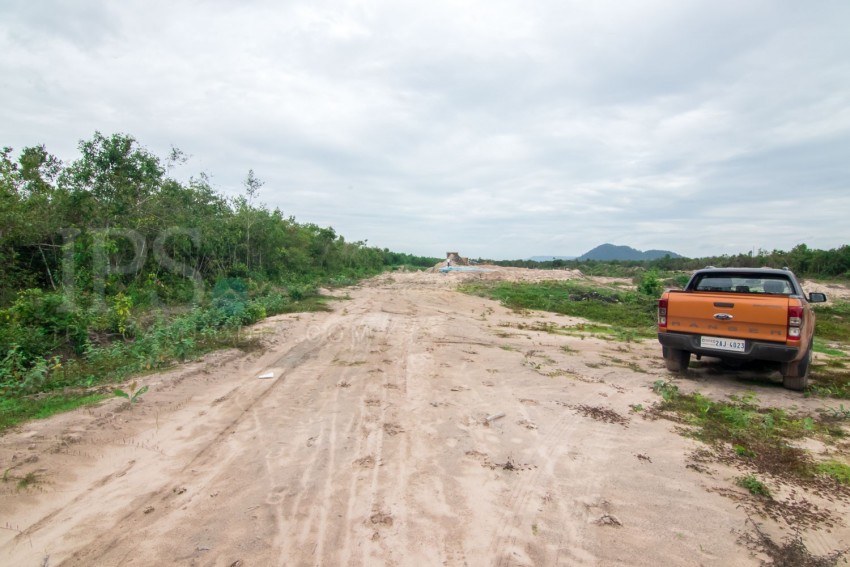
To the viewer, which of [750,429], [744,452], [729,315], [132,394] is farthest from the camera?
[729,315]

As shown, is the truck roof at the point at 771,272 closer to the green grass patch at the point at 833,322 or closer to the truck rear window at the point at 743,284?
the truck rear window at the point at 743,284

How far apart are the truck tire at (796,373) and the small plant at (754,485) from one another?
3264 millimetres

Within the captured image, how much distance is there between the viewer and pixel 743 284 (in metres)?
6.56

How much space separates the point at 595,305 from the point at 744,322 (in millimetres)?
10210

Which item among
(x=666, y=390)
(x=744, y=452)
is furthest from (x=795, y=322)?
(x=744, y=452)

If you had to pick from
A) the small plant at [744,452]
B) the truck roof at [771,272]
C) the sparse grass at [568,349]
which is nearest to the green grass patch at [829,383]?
the truck roof at [771,272]

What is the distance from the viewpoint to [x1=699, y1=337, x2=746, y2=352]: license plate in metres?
5.61

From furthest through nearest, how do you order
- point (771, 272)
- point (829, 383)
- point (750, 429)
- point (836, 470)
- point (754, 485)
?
point (771, 272), point (829, 383), point (750, 429), point (836, 470), point (754, 485)

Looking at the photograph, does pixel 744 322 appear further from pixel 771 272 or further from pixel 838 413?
pixel 771 272

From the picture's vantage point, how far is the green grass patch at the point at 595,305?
11273 mm

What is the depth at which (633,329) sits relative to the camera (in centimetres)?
1130

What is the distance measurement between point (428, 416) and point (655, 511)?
223 cm

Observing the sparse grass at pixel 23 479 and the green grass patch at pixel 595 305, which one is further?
the green grass patch at pixel 595 305

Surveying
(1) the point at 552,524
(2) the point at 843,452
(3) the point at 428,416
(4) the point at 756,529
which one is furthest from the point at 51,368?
(2) the point at 843,452
